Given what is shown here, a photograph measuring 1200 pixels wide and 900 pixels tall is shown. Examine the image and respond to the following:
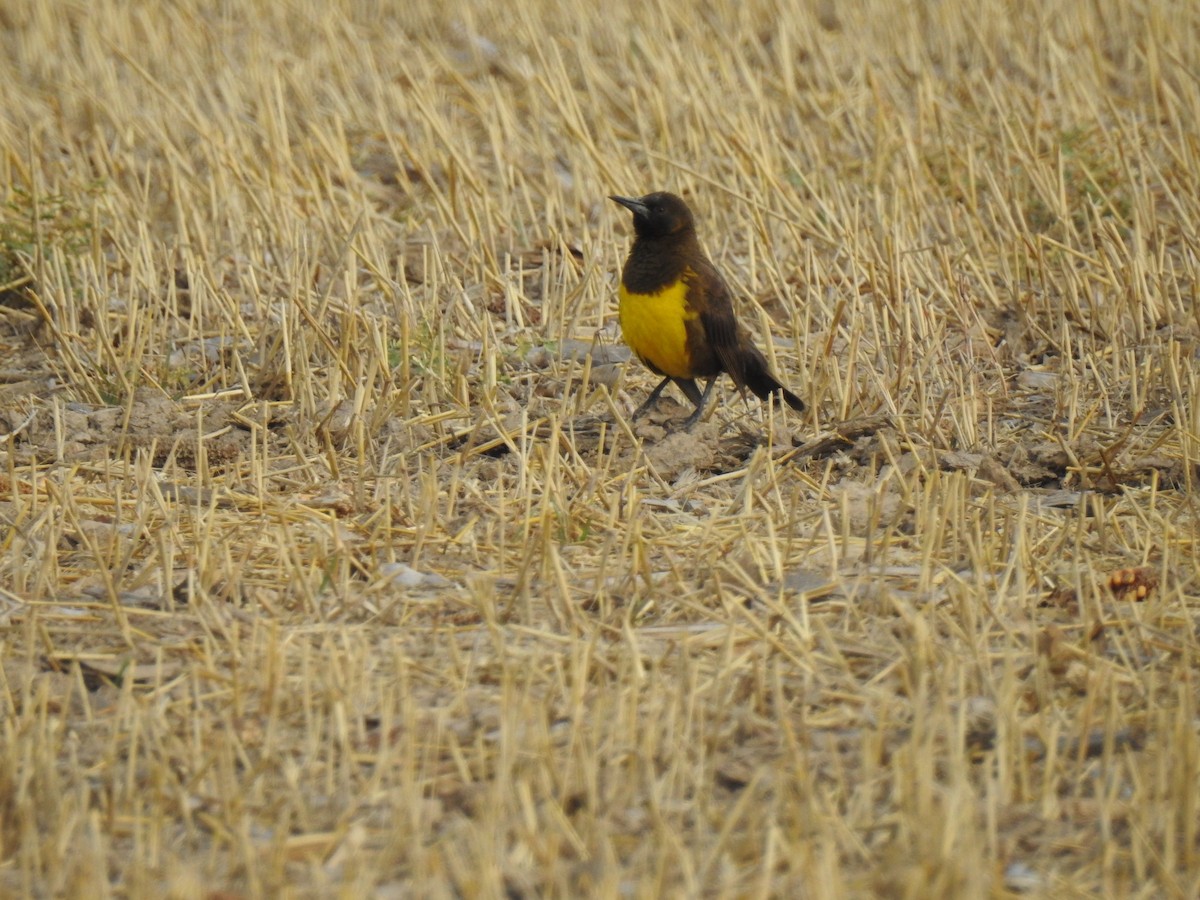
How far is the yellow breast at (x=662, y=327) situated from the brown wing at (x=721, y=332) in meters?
0.07

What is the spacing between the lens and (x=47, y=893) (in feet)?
10.2

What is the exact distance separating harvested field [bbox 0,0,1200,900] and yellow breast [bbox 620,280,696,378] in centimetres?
25

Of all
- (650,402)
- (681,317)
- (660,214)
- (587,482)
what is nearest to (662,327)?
(681,317)

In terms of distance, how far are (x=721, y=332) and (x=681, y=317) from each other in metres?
0.18

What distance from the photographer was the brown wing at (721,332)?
645cm

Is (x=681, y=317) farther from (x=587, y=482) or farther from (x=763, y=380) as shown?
(x=587, y=482)

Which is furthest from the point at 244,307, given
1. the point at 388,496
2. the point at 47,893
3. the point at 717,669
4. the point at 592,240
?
the point at 47,893

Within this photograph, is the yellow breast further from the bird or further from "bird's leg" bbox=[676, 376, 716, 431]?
"bird's leg" bbox=[676, 376, 716, 431]

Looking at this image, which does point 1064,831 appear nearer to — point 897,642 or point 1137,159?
point 897,642

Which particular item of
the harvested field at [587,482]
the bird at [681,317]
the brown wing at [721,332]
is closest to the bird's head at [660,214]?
the bird at [681,317]

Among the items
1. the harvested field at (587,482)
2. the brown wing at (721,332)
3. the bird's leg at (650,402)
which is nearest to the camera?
the harvested field at (587,482)

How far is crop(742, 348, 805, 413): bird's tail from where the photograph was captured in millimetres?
6500

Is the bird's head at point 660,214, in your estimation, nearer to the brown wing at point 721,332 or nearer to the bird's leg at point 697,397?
the brown wing at point 721,332

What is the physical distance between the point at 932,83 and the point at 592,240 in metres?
3.37
